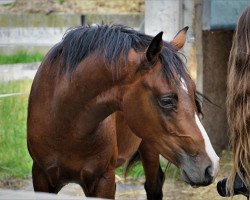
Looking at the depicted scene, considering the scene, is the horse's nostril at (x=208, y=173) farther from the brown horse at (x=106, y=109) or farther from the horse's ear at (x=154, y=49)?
the horse's ear at (x=154, y=49)

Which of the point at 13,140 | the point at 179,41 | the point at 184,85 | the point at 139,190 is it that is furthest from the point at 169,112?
the point at 13,140

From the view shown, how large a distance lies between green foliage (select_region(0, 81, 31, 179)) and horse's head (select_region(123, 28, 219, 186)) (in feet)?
11.8

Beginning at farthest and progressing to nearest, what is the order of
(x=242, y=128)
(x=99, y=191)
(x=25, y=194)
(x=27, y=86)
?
(x=27, y=86) < (x=99, y=191) < (x=242, y=128) < (x=25, y=194)

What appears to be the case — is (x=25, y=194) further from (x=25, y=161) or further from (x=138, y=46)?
(x=25, y=161)

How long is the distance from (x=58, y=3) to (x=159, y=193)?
Result: 10.2 metres

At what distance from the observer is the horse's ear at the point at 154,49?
4.09 m

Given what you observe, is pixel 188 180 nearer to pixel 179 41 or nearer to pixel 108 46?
pixel 108 46

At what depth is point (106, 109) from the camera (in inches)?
175

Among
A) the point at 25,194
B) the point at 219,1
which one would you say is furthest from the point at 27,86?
the point at 25,194

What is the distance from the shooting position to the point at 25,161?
7.93 m

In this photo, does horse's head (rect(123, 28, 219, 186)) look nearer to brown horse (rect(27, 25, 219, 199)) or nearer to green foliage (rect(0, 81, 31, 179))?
brown horse (rect(27, 25, 219, 199))

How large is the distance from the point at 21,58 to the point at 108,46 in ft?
28.8

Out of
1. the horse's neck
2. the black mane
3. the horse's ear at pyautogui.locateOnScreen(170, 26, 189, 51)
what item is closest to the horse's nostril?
the black mane

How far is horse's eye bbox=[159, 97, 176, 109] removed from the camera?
4.16m
